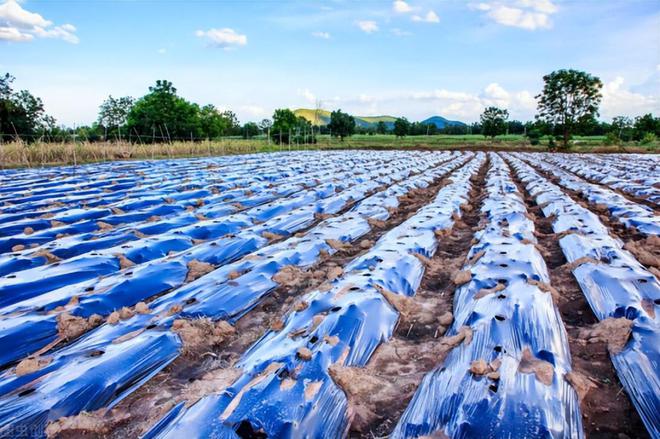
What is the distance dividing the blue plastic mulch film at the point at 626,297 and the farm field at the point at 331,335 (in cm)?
1

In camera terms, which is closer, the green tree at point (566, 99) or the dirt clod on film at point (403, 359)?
the dirt clod on film at point (403, 359)

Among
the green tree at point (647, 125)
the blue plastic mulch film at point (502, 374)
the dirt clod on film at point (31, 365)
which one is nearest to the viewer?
the blue plastic mulch film at point (502, 374)

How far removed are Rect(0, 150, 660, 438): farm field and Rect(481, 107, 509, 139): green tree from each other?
49.5 metres

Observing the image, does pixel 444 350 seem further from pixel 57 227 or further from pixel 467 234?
pixel 57 227

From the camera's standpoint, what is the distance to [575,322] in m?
2.41

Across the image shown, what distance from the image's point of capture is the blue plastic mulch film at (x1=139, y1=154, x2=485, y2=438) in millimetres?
1395

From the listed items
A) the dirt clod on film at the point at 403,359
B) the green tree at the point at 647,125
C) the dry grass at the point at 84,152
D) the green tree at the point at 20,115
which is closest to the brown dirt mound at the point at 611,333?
the dirt clod on film at the point at 403,359

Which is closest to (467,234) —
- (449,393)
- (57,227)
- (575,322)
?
(575,322)

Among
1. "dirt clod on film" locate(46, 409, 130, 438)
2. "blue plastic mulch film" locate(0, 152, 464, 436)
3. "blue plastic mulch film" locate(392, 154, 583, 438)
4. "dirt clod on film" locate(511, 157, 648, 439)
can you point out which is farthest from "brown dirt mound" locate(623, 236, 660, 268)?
"dirt clod on film" locate(46, 409, 130, 438)

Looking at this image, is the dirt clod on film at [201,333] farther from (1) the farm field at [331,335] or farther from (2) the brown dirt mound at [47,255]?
(2) the brown dirt mound at [47,255]

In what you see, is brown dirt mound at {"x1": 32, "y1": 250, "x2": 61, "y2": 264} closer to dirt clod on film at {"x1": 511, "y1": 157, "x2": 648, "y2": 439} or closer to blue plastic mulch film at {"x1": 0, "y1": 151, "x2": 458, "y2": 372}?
blue plastic mulch film at {"x1": 0, "y1": 151, "x2": 458, "y2": 372}

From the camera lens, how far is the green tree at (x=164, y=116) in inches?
1219

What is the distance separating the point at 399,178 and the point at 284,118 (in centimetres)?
3195

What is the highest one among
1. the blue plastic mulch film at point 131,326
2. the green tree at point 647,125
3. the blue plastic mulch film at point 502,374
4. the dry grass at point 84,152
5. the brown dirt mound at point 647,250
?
the green tree at point 647,125
